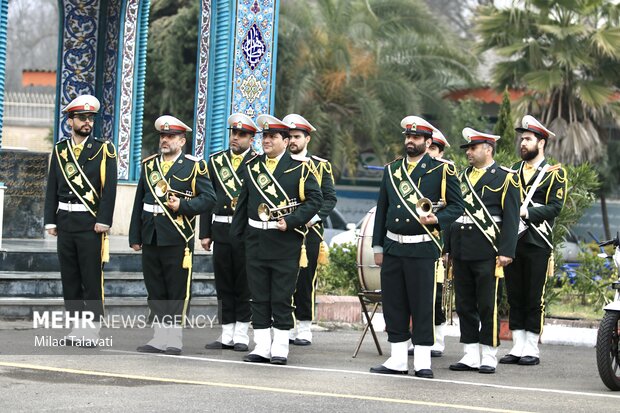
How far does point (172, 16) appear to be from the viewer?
119ft

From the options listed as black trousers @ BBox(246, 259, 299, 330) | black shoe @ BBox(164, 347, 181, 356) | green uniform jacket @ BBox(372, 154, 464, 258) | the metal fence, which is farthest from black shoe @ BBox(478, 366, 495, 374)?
the metal fence

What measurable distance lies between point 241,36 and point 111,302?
469 centimetres

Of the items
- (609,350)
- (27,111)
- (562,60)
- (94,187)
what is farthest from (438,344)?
(27,111)

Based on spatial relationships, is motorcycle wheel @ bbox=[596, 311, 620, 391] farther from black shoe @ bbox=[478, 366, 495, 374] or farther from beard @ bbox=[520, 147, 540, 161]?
beard @ bbox=[520, 147, 540, 161]

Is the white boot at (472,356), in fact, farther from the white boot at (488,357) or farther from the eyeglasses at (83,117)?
the eyeglasses at (83,117)

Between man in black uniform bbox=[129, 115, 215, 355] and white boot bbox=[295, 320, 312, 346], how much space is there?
175 centimetres

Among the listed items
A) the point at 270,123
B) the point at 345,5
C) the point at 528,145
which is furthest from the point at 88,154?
the point at 345,5

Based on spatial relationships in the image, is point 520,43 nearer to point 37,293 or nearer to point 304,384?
point 37,293

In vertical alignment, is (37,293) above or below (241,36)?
below

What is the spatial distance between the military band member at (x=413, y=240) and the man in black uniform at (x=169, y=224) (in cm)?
167

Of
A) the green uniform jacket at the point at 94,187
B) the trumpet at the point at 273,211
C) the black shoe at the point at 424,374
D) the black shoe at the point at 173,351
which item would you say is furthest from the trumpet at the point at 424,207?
the green uniform jacket at the point at 94,187

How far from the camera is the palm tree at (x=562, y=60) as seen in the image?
28.9 m

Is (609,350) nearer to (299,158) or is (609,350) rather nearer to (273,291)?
(273,291)

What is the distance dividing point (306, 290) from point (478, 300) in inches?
86.5
